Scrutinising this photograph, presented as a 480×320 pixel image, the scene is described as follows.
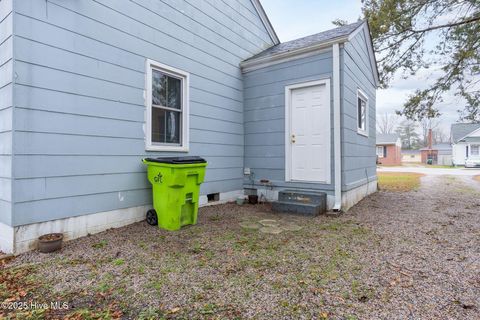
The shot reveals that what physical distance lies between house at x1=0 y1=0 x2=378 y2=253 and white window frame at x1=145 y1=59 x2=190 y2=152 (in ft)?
0.07

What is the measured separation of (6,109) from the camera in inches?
117

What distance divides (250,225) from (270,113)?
2.73 m

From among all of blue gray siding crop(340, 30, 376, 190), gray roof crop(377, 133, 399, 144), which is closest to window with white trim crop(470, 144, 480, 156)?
gray roof crop(377, 133, 399, 144)

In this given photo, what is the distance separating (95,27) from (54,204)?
236 cm

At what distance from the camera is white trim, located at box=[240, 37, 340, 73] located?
5086 mm

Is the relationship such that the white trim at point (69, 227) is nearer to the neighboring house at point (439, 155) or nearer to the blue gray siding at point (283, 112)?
the blue gray siding at point (283, 112)

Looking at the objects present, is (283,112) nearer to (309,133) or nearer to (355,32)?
(309,133)

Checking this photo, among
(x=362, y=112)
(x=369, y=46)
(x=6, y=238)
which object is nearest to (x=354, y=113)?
(x=362, y=112)

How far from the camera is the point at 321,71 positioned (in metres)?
5.19

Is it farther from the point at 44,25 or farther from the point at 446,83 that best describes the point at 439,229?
the point at 446,83

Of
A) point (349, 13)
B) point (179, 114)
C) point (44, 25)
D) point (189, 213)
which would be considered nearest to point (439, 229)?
point (189, 213)

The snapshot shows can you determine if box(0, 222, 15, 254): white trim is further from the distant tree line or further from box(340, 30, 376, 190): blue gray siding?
the distant tree line

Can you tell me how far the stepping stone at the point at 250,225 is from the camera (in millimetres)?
4015

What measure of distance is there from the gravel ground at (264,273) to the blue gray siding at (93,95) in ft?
2.10
